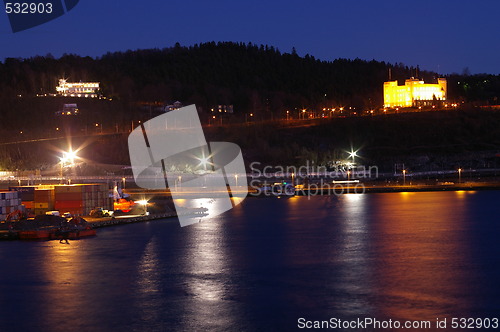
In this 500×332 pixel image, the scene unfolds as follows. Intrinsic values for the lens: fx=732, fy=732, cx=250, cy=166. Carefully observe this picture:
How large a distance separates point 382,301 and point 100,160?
2520 cm

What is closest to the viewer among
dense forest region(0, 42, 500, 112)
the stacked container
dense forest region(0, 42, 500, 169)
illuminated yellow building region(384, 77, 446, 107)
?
the stacked container

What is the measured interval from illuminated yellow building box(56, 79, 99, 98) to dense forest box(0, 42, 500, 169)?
0.80 metres

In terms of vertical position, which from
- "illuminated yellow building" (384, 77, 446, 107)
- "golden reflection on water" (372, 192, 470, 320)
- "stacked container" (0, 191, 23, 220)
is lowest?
"golden reflection on water" (372, 192, 470, 320)

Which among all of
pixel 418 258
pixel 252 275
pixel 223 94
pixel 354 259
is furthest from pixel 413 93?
pixel 252 275

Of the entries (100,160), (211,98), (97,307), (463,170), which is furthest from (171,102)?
(97,307)

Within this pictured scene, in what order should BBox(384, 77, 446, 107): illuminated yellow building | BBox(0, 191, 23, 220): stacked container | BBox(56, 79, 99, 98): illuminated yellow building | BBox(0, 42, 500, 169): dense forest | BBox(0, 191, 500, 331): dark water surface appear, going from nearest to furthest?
BBox(0, 191, 500, 331): dark water surface < BBox(0, 191, 23, 220): stacked container < BBox(0, 42, 500, 169): dense forest < BBox(384, 77, 446, 107): illuminated yellow building < BBox(56, 79, 99, 98): illuminated yellow building

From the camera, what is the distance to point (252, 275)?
9.86 meters

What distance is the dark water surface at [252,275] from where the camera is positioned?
7.79 metres

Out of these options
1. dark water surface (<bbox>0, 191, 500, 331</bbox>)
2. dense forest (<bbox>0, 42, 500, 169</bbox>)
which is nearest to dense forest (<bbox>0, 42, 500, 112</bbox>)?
dense forest (<bbox>0, 42, 500, 169</bbox>)

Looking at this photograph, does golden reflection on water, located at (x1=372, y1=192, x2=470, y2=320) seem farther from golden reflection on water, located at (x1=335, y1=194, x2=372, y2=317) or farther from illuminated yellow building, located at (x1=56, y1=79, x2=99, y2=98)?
illuminated yellow building, located at (x1=56, y1=79, x2=99, y2=98)

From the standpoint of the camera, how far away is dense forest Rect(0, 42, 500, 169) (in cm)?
3662

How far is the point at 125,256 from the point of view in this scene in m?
11.5

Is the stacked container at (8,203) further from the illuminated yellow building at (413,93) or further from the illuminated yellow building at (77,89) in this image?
the illuminated yellow building at (77,89)

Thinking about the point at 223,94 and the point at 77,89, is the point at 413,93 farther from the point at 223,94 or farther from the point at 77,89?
the point at 77,89
